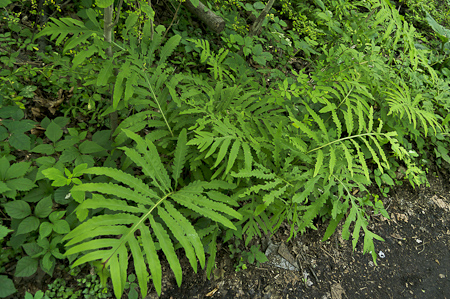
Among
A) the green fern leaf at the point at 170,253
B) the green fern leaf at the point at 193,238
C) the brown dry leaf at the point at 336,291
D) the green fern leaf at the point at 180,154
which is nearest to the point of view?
the green fern leaf at the point at 170,253

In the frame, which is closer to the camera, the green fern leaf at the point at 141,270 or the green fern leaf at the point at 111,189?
the green fern leaf at the point at 141,270

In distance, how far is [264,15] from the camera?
288 cm

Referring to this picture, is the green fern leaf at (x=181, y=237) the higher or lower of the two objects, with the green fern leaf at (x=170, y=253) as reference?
higher

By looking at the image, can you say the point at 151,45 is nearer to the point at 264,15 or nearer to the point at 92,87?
the point at 92,87

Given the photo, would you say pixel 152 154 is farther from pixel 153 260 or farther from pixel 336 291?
pixel 336 291

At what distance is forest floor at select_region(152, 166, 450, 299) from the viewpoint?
2166mm

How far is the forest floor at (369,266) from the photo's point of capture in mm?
2166

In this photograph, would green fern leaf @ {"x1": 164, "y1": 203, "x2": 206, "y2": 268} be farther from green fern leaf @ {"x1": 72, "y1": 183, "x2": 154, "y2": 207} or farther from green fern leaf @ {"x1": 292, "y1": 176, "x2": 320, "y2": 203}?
green fern leaf @ {"x1": 292, "y1": 176, "x2": 320, "y2": 203}

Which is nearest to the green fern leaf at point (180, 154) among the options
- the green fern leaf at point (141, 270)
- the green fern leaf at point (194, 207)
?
the green fern leaf at point (194, 207)

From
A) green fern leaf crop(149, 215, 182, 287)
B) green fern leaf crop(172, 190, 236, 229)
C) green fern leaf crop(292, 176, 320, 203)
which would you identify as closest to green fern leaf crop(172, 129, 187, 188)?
green fern leaf crop(172, 190, 236, 229)

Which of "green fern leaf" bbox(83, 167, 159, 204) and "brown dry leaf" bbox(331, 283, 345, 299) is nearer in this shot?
"green fern leaf" bbox(83, 167, 159, 204)

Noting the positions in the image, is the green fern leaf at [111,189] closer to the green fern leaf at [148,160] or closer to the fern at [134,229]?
the fern at [134,229]

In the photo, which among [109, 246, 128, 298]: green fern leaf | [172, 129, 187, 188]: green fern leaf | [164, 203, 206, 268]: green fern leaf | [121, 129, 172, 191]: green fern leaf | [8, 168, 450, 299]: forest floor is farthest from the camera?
[8, 168, 450, 299]: forest floor

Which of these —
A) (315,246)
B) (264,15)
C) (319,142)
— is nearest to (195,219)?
(319,142)
